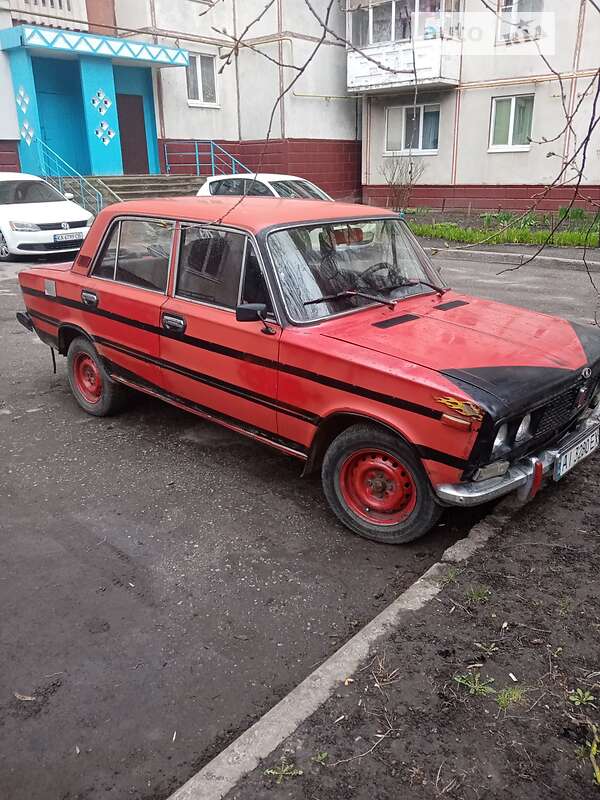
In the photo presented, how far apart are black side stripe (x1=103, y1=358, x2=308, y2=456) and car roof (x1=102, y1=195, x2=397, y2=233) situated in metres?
1.20

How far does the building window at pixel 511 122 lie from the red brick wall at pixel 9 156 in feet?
45.1

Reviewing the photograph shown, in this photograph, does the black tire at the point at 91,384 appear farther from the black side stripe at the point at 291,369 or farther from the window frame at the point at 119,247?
the window frame at the point at 119,247

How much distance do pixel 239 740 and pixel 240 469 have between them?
247 cm

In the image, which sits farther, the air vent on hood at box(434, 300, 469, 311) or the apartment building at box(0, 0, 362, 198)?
the apartment building at box(0, 0, 362, 198)

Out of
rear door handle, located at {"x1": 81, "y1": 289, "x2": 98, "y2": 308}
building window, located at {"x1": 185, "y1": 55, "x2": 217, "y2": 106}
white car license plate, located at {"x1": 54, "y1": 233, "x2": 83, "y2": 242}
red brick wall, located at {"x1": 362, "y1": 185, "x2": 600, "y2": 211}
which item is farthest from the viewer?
building window, located at {"x1": 185, "y1": 55, "x2": 217, "y2": 106}

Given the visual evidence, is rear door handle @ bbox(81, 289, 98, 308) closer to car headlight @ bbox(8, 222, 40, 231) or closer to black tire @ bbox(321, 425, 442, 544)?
black tire @ bbox(321, 425, 442, 544)

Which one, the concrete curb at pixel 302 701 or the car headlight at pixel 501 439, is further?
the car headlight at pixel 501 439

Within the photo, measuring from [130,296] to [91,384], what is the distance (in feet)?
4.06

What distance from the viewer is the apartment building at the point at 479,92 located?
17.8 meters

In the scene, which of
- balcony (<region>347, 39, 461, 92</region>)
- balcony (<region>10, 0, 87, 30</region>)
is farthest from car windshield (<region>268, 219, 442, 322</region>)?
balcony (<region>10, 0, 87, 30</region>)

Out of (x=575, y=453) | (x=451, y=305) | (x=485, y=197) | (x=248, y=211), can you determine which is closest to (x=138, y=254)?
(x=248, y=211)

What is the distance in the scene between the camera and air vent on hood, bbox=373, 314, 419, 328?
3.81m

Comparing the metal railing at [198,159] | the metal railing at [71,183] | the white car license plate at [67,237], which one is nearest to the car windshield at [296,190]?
the white car license plate at [67,237]

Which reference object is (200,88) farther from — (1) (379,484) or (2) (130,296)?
(1) (379,484)
